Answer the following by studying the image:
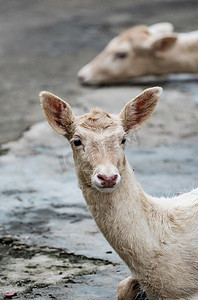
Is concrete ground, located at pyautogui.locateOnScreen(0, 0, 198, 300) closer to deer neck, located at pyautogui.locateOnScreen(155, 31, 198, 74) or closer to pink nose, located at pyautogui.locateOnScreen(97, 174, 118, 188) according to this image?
deer neck, located at pyautogui.locateOnScreen(155, 31, 198, 74)

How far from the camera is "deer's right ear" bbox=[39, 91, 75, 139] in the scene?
4.49m

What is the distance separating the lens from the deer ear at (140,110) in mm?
4500

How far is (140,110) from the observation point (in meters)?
4.55

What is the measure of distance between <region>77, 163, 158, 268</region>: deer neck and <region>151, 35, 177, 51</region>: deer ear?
6503 millimetres

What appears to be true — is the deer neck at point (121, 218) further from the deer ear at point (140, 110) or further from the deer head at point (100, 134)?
the deer ear at point (140, 110)

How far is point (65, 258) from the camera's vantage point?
5.32 m

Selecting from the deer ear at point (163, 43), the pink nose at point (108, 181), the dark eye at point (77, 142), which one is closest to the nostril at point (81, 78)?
the deer ear at point (163, 43)

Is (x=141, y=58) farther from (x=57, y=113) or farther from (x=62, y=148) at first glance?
(x=57, y=113)

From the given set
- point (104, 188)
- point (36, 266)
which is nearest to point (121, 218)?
point (104, 188)

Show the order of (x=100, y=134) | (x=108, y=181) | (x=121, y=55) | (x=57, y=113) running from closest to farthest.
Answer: (x=108, y=181) < (x=100, y=134) < (x=57, y=113) < (x=121, y=55)

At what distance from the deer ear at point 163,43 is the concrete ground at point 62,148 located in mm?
502

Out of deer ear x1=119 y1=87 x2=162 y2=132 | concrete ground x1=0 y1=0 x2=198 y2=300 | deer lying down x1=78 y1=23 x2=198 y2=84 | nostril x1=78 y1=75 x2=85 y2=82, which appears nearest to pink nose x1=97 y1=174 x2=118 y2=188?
deer ear x1=119 y1=87 x2=162 y2=132

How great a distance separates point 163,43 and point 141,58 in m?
0.42

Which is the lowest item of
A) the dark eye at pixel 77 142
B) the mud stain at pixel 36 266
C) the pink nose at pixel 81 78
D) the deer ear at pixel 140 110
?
the pink nose at pixel 81 78
